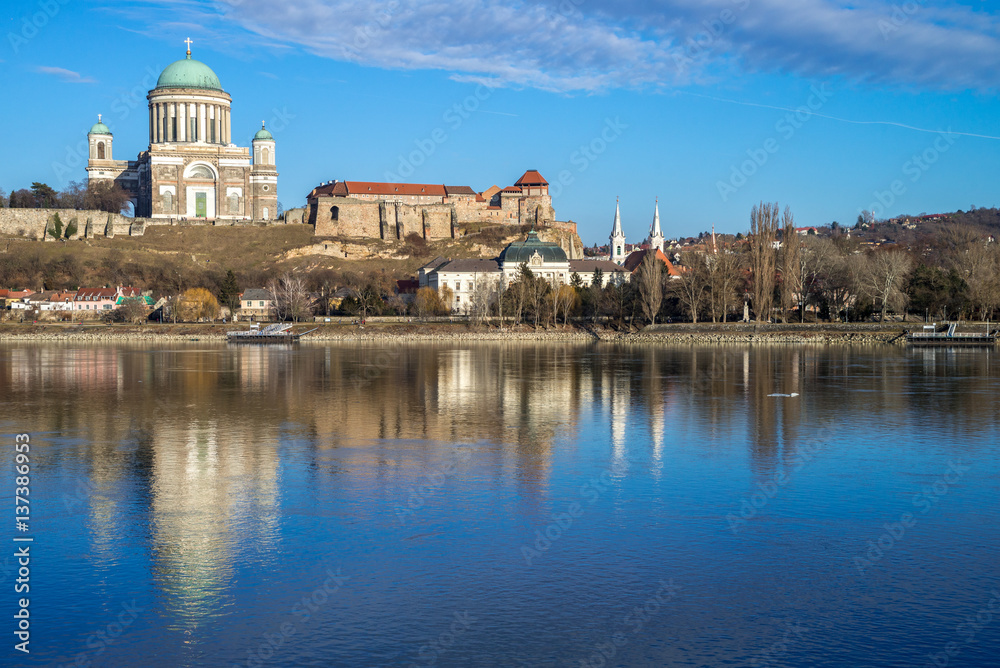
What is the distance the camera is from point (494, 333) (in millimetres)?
61438

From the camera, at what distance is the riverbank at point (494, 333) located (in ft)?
184

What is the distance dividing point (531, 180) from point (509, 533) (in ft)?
306

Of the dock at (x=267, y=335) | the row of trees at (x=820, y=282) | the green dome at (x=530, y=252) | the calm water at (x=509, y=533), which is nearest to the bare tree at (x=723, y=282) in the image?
the row of trees at (x=820, y=282)

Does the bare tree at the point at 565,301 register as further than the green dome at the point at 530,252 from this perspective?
No

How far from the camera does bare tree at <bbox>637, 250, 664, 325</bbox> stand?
6007cm

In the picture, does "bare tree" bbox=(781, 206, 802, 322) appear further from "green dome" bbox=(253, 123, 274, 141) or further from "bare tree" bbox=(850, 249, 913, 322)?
"green dome" bbox=(253, 123, 274, 141)

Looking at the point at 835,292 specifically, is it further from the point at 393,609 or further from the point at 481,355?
the point at 393,609

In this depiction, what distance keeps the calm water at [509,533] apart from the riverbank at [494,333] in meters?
32.4

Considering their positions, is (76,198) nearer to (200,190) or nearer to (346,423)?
(200,190)

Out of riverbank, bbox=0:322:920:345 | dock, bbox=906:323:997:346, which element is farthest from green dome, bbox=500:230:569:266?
dock, bbox=906:323:997:346

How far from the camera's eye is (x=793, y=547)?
36.2 ft

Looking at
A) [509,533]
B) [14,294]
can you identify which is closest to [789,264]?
[509,533]

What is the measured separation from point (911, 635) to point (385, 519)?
6469 millimetres

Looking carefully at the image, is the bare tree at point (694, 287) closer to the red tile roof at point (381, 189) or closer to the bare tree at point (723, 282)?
the bare tree at point (723, 282)
